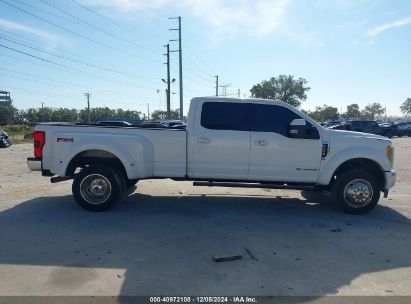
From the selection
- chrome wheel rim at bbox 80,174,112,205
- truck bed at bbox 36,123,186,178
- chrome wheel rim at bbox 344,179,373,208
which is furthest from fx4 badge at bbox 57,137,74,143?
chrome wheel rim at bbox 344,179,373,208

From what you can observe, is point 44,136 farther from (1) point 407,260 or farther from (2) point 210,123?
(1) point 407,260

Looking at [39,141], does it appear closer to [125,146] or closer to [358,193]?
[125,146]

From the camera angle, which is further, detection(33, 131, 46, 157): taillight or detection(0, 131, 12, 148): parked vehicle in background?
detection(0, 131, 12, 148): parked vehicle in background

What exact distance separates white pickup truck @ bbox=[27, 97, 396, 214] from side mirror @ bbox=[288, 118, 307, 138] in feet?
0.06

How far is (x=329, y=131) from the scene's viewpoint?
7.11 metres

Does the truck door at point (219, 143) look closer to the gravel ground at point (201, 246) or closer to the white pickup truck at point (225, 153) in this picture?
the white pickup truck at point (225, 153)

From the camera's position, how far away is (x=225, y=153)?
7.00m

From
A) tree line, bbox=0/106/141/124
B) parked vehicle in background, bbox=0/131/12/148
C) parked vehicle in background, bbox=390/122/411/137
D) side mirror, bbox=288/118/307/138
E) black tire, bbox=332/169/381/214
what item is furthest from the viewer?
tree line, bbox=0/106/141/124

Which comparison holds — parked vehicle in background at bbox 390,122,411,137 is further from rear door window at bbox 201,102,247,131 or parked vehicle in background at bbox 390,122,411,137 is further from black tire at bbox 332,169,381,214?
rear door window at bbox 201,102,247,131

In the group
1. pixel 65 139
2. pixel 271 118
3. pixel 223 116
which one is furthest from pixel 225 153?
Answer: pixel 65 139

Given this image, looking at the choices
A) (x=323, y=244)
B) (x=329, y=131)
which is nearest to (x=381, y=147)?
(x=329, y=131)

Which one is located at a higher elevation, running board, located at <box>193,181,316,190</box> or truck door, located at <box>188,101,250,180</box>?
truck door, located at <box>188,101,250,180</box>

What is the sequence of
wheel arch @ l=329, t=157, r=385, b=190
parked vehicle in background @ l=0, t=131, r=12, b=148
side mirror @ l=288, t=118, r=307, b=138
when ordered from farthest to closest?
parked vehicle in background @ l=0, t=131, r=12, b=148 < wheel arch @ l=329, t=157, r=385, b=190 < side mirror @ l=288, t=118, r=307, b=138

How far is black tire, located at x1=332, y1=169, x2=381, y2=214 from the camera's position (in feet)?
22.9
